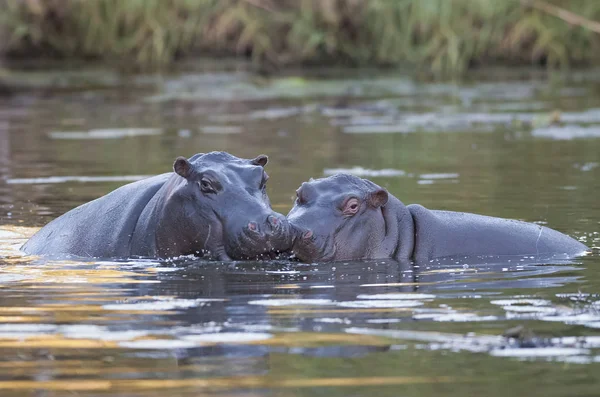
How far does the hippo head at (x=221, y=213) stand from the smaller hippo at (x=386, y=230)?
240 mm

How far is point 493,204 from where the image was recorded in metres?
10.4

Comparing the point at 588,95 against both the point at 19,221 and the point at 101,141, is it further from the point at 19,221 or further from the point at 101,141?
the point at 19,221

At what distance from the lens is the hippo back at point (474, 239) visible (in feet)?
26.4

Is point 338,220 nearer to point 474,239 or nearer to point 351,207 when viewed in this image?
point 351,207

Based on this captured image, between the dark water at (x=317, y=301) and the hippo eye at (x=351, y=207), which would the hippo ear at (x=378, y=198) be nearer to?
the hippo eye at (x=351, y=207)

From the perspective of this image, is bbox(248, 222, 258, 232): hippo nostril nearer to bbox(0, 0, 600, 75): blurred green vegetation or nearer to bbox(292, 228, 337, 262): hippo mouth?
bbox(292, 228, 337, 262): hippo mouth


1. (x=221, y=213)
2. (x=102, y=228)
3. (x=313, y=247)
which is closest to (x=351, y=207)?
(x=313, y=247)

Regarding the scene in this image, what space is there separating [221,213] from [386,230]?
1.11 metres

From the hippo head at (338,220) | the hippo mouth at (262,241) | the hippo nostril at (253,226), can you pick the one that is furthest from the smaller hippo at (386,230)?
the hippo nostril at (253,226)

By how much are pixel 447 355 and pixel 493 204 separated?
5.34m

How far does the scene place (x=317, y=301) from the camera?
638 centimetres

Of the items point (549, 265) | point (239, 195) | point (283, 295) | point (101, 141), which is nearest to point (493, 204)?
point (549, 265)

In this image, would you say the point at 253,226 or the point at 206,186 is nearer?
the point at 253,226

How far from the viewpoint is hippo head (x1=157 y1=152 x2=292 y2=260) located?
7.32 metres
